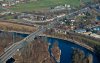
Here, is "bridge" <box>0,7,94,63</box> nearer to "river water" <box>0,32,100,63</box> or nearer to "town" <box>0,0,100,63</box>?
"town" <box>0,0,100,63</box>

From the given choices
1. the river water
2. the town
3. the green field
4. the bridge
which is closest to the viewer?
the bridge

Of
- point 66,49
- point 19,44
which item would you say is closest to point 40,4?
point 66,49

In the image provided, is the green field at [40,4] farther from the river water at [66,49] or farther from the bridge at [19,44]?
the river water at [66,49]

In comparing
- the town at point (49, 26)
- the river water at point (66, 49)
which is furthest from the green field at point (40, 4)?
the river water at point (66, 49)

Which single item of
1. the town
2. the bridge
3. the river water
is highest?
the bridge

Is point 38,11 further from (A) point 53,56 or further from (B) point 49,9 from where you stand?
(A) point 53,56

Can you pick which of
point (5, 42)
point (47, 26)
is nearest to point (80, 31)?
point (47, 26)

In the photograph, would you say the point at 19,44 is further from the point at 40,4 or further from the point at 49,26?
the point at 40,4

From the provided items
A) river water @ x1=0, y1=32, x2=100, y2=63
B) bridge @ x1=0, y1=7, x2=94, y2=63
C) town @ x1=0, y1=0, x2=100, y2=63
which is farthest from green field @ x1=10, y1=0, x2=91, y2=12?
river water @ x1=0, y1=32, x2=100, y2=63
